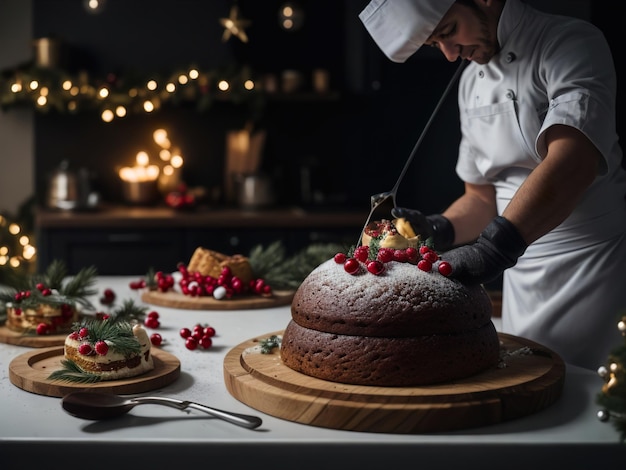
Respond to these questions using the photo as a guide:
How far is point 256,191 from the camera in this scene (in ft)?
14.7

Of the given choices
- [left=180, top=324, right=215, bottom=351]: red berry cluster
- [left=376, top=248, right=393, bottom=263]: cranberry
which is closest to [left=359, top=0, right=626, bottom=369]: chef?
[left=376, top=248, right=393, bottom=263]: cranberry

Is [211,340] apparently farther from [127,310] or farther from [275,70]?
[275,70]

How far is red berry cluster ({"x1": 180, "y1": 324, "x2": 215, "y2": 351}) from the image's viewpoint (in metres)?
1.68

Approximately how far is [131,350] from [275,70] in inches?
141

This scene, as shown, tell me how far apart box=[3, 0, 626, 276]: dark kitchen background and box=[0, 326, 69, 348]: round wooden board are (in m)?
2.79

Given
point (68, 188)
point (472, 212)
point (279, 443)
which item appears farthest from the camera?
point (68, 188)

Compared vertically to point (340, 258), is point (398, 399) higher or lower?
lower

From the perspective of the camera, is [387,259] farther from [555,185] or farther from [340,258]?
[555,185]

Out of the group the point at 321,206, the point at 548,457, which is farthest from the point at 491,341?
the point at 321,206

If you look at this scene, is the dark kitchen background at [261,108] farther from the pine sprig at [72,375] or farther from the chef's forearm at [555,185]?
the pine sprig at [72,375]

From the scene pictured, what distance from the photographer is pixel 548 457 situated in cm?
116

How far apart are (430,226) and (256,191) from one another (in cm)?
261

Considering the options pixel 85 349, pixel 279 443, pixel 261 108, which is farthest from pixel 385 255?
pixel 261 108

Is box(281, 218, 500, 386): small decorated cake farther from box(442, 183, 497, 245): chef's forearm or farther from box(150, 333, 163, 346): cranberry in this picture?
box(442, 183, 497, 245): chef's forearm
